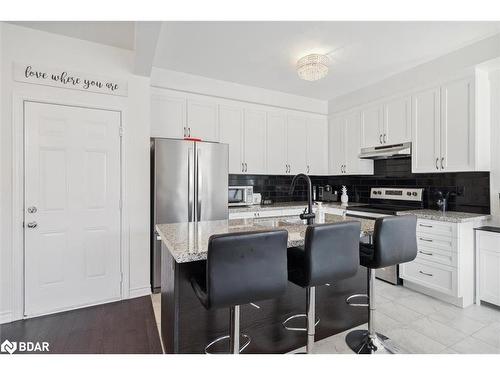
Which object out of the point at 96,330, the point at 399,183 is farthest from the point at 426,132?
the point at 96,330

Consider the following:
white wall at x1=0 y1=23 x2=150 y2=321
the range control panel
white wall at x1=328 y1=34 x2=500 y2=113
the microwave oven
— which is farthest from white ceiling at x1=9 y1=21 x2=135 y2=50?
the range control panel

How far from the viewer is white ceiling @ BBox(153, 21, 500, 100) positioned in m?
2.34

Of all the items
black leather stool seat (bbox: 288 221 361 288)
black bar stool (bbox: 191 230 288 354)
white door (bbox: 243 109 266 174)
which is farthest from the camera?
white door (bbox: 243 109 266 174)

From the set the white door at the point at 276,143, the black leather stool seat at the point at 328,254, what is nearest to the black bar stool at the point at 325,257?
the black leather stool seat at the point at 328,254

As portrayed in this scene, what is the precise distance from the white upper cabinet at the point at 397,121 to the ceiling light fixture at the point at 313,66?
Answer: 1356 mm

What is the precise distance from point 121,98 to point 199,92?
1.05m

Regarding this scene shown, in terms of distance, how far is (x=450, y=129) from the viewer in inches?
113

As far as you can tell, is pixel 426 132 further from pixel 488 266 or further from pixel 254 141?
pixel 254 141

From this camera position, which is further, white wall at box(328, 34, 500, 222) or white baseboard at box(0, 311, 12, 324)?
white wall at box(328, 34, 500, 222)

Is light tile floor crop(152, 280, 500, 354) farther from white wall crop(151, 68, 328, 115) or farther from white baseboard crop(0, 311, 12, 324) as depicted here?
white wall crop(151, 68, 328, 115)

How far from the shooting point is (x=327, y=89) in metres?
4.02

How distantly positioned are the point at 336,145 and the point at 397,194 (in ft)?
4.21

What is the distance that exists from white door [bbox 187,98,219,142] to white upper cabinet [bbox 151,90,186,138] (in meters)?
0.09

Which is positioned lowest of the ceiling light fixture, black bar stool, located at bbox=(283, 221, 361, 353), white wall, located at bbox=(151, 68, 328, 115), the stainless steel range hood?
black bar stool, located at bbox=(283, 221, 361, 353)
